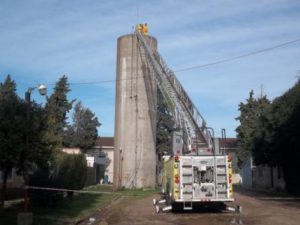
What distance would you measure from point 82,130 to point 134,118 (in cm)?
3304

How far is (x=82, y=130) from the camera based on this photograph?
8206cm

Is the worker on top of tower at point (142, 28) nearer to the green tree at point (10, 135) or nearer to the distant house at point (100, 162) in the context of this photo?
the distant house at point (100, 162)

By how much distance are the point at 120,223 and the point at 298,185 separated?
22726 millimetres

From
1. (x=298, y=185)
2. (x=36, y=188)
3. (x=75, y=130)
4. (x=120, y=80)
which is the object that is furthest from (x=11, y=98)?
(x=75, y=130)

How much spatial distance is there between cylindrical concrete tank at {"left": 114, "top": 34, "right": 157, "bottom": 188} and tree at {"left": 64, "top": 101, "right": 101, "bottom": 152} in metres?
24.5

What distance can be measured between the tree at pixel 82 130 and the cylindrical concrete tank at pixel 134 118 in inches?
963

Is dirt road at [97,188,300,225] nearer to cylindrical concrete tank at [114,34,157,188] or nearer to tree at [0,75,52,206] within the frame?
tree at [0,75,52,206]

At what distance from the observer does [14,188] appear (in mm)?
30594

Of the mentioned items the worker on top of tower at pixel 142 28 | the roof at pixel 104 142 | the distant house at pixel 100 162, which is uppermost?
the worker on top of tower at pixel 142 28

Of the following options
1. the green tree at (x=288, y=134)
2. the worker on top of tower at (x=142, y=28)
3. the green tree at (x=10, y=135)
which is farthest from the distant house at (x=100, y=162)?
the green tree at (x=10, y=135)

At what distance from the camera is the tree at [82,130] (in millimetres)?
78250

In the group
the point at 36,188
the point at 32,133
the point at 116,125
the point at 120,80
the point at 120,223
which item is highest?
the point at 120,80

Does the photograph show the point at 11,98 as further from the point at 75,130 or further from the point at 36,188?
the point at 75,130

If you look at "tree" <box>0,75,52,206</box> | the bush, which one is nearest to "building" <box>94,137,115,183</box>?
the bush
